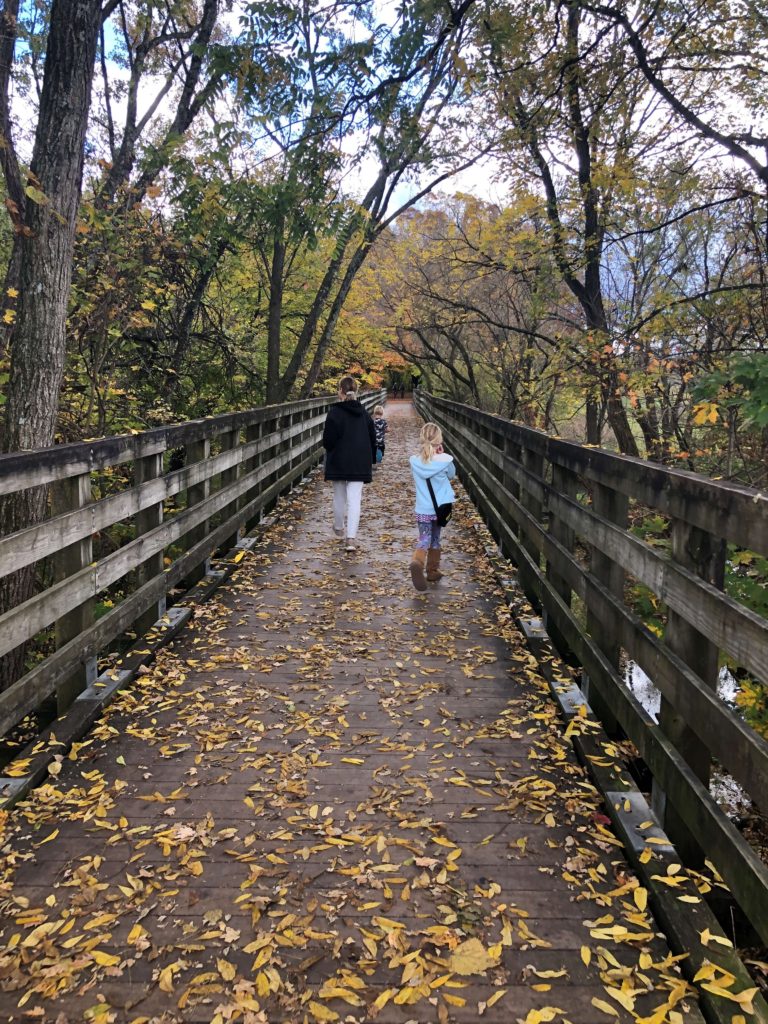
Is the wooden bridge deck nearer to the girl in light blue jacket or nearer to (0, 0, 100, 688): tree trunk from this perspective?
(0, 0, 100, 688): tree trunk

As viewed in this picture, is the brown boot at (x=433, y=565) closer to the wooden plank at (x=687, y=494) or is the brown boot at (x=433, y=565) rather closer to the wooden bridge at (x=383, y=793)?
the wooden bridge at (x=383, y=793)

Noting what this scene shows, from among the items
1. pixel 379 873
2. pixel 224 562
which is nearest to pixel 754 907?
pixel 379 873

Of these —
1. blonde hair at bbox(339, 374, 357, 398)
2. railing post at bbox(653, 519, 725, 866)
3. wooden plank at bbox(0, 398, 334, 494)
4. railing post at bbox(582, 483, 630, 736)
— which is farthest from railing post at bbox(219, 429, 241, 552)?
railing post at bbox(653, 519, 725, 866)

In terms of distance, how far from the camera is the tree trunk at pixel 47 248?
14.6 ft

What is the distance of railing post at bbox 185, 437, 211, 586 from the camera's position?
584 centimetres

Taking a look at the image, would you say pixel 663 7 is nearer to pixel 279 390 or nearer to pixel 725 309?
pixel 725 309


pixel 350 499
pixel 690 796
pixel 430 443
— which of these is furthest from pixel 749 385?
pixel 690 796

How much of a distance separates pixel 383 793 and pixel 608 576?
4.93 feet

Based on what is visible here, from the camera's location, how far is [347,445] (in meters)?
7.90

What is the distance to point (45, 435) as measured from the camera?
473 centimetres

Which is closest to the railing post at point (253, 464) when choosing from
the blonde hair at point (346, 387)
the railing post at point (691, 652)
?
the blonde hair at point (346, 387)

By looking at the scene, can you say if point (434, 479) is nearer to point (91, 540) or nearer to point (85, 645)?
point (91, 540)

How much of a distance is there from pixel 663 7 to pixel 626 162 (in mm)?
2589

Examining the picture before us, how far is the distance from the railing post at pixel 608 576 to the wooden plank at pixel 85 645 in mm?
2626
